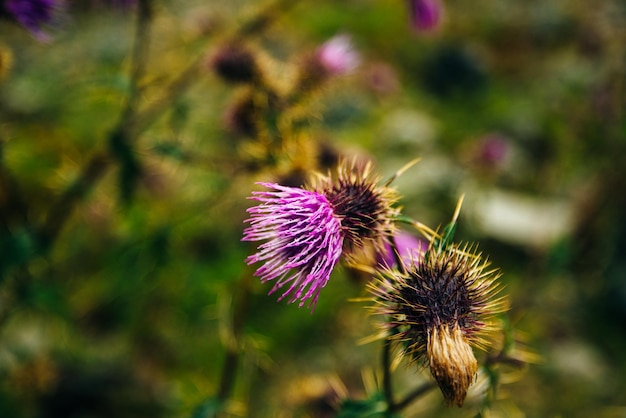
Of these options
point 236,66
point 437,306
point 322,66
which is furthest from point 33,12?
point 437,306

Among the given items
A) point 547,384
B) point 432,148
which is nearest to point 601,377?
point 547,384

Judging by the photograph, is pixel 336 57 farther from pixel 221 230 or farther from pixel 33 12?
→ pixel 221 230

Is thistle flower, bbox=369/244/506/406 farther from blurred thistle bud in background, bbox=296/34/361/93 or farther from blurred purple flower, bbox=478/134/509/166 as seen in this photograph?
blurred purple flower, bbox=478/134/509/166

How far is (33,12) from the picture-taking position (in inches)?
77.5

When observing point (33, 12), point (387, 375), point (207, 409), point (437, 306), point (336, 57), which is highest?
point (33, 12)

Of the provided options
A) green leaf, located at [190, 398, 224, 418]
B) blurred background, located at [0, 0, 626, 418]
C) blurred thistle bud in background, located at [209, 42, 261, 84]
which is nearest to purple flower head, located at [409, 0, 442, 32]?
blurred background, located at [0, 0, 626, 418]

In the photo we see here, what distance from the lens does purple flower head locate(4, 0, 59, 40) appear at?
191 cm

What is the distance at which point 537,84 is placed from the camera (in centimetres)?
868

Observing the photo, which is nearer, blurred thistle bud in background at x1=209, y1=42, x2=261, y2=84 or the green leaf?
the green leaf

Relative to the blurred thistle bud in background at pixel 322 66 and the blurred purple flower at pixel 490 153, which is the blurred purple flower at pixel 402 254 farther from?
the blurred purple flower at pixel 490 153

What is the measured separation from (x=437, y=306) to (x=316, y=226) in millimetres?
349

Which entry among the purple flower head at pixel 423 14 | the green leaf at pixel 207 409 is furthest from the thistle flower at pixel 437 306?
the purple flower head at pixel 423 14

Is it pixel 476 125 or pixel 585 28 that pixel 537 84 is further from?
pixel 585 28

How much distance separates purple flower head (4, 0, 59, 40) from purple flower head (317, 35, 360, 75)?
3.54 ft
